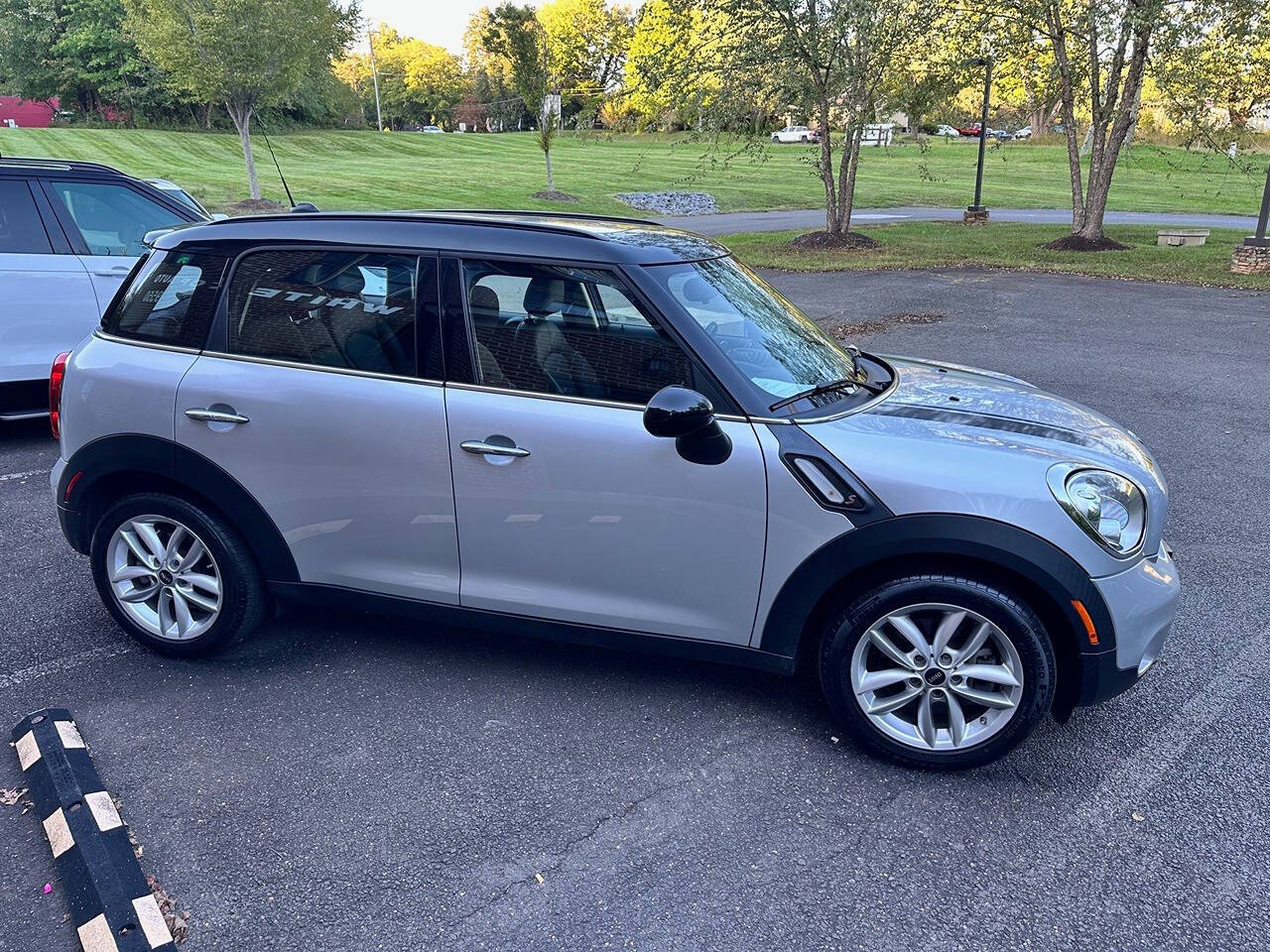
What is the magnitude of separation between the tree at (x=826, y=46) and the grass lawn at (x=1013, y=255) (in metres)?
2.76

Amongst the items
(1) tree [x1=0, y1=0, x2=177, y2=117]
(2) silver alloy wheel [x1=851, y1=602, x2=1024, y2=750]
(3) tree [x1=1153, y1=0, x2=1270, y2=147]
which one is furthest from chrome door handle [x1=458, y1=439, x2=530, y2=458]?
(1) tree [x1=0, y1=0, x2=177, y2=117]

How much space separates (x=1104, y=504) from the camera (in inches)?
116

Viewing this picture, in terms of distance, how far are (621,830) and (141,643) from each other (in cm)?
225

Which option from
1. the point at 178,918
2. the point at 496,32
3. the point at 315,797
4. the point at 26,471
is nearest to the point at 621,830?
the point at 315,797

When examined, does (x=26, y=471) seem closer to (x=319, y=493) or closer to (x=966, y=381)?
(x=319, y=493)

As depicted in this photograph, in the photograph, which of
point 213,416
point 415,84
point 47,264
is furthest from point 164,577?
point 415,84

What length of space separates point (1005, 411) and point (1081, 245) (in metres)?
18.0

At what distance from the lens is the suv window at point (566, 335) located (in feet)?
10.4

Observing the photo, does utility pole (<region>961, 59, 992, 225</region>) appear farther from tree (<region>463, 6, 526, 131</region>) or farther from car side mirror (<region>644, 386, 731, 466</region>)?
tree (<region>463, 6, 526, 131</region>)

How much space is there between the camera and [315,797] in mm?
2965

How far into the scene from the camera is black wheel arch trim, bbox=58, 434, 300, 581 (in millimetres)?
3578

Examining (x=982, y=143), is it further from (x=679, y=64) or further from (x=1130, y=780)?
(x=1130, y=780)

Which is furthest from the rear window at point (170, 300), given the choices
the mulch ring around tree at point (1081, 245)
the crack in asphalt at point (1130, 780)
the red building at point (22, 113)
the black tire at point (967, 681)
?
the red building at point (22, 113)

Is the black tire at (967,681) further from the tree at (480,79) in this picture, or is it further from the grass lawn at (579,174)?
the tree at (480,79)
